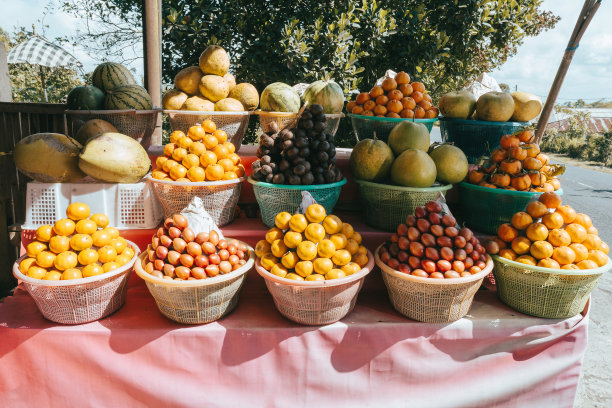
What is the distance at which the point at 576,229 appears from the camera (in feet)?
7.23

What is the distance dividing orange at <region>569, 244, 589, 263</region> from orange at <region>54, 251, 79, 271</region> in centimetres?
271

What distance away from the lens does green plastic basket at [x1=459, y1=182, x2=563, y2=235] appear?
2.45 m

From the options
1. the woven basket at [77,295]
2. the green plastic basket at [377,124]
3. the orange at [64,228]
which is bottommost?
the woven basket at [77,295]

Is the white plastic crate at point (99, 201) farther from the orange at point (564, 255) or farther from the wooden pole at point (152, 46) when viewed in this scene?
the orange at point (564, 255)

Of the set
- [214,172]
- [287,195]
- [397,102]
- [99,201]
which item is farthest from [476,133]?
[99,201]

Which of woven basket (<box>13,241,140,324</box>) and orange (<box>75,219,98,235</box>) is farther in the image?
orange (<box>75,219,98,235</box>)

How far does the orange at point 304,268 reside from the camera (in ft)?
6.16

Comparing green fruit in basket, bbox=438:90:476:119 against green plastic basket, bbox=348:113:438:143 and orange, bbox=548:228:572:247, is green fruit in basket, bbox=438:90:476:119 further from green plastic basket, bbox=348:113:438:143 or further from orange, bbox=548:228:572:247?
orange, bbox=548:228:572:247

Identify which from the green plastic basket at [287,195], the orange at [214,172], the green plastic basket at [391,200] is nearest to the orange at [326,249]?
the green plastic basket at [287,195]

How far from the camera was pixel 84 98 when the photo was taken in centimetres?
266

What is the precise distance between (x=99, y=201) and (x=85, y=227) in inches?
17.4

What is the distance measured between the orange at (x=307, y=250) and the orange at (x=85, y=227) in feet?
3.66

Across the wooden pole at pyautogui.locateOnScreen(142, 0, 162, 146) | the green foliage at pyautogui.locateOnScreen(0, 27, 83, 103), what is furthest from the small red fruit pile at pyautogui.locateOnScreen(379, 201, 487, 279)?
the green foliage at pyautogui.locateOnScreen(0, 27, 83, 103)

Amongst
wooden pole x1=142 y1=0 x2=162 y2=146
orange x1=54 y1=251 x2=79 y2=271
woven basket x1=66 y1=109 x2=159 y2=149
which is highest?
wooden pole x1=142 y1=0 x2=162 y2=146
